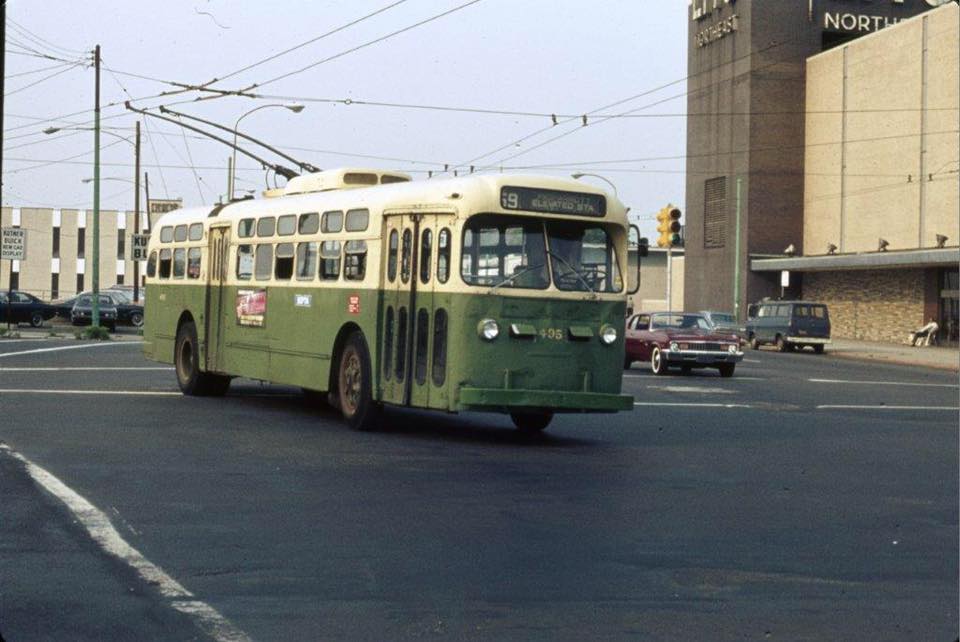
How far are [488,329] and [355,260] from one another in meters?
2.65

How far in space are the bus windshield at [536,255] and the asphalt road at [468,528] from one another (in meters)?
1.85

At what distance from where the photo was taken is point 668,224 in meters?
36.7

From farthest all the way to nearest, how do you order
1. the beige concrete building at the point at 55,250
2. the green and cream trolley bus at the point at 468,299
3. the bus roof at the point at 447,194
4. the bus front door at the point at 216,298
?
the beige concrete building at the point at 55,250, the bus front door at the point at 216,298, the bus roof at the point at 447,194, the green and cream trolley bus at the point at 468,299

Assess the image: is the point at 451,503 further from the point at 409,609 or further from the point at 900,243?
the point at 900,243

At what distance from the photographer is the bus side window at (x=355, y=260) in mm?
17703

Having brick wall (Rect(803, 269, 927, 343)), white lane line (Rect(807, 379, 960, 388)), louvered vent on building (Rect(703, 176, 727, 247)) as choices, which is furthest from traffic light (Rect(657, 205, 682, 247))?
louvered vent on building (Rect(703, 176, 727, 247))

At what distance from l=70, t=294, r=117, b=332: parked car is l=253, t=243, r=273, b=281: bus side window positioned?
127 ft

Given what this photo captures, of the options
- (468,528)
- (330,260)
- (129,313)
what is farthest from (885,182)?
(468,528)

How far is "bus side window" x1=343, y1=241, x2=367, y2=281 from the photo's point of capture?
58.1 feet

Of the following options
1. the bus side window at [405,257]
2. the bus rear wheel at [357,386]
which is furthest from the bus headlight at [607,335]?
the bus rear wheel at [357,386]

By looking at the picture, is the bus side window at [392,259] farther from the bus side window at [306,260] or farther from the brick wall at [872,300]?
the brick wall at [872,300]

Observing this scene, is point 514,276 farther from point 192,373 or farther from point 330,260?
point 192,373

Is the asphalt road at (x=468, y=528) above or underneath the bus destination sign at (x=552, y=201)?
underneath

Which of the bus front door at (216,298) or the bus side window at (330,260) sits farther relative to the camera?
the bus front door at (216,298)
